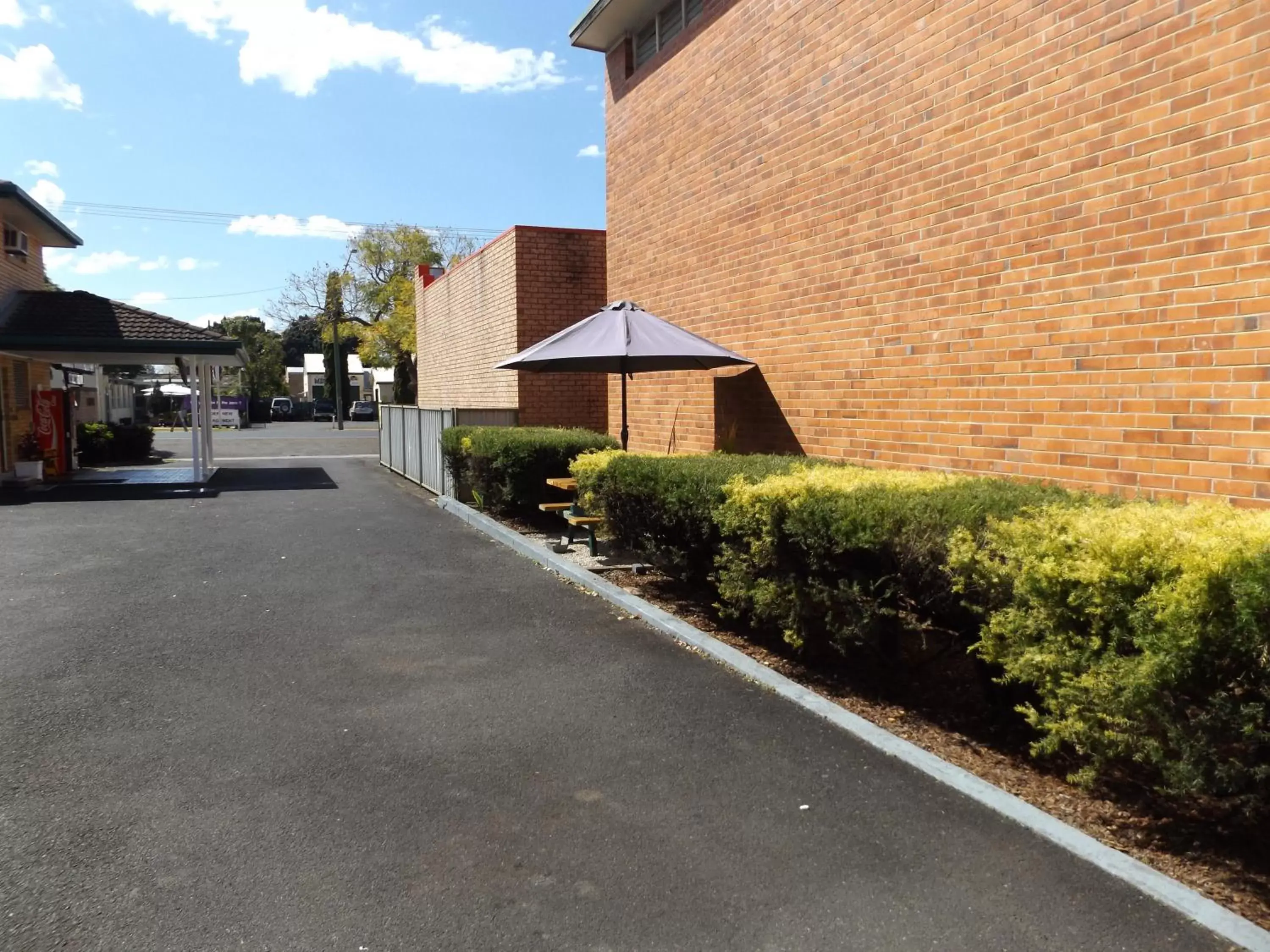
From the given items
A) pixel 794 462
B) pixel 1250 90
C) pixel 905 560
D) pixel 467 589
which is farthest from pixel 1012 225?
pixel 467 589

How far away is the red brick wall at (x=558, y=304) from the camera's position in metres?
14.3

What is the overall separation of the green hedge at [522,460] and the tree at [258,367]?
5953cm

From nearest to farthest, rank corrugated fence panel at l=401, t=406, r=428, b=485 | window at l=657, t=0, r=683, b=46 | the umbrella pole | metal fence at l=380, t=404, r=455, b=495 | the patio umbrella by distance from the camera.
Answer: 1. the patio umbrella
2. the umbrella pole
3. window at l=657, t=0, r=683, b=46
4. metal fence at l=380, t=404, r=455, b=495
5. corrugated fence panel at l=401, t=406, r=428, b=485

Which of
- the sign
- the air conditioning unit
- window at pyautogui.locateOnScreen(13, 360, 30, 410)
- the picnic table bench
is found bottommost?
the picnic table bench

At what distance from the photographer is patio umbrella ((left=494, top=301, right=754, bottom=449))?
8453 mm

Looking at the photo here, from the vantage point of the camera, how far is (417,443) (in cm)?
1723

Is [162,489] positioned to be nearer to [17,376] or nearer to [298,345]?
[17,376]

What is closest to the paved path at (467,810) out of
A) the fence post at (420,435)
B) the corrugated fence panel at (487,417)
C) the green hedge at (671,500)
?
the green hedge at (671,500)

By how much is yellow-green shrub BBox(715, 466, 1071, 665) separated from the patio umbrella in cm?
300

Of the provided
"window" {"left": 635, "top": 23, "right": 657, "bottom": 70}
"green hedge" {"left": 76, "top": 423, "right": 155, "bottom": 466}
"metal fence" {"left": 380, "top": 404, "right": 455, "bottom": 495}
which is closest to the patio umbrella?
"window" {"left": 635, "top": 23, "right": 657, "bottom": 70}

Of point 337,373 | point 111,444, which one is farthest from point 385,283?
point 111,444

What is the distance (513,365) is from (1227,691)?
7.53 meters

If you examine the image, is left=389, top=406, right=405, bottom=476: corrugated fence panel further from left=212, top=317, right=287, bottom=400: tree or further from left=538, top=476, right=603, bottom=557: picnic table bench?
left=212, top=317, right=287, bottom=400: tree

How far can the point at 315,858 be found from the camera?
3.36m
